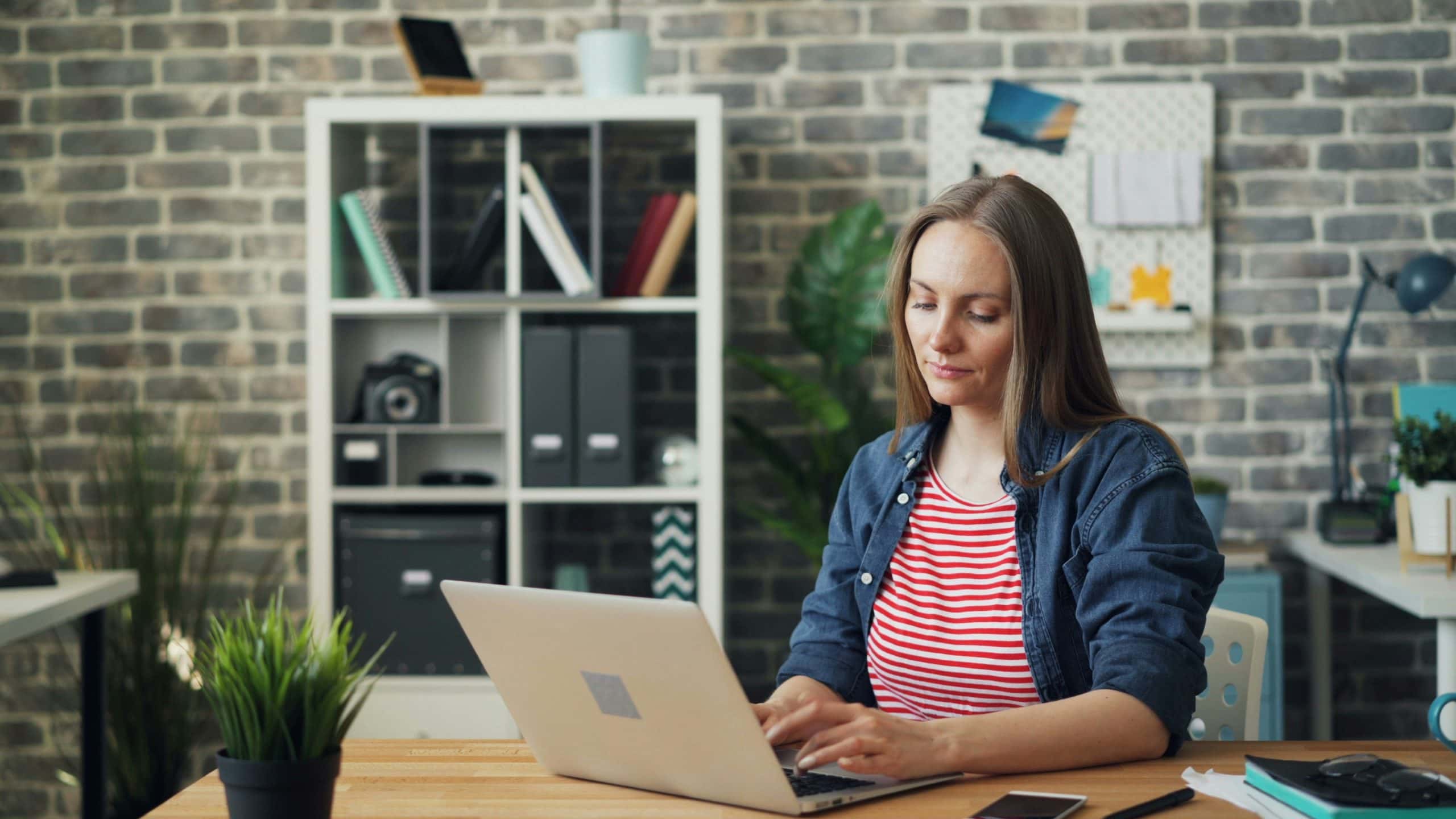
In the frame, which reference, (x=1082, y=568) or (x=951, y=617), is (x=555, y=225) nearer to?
(x=951, y=617)

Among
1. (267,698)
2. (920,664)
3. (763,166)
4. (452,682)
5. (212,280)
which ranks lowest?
(452,682)

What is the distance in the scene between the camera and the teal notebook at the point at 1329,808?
3.33 ft

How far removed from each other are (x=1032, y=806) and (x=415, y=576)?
211 cm

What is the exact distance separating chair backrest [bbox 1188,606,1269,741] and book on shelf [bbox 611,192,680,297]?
1730 mm

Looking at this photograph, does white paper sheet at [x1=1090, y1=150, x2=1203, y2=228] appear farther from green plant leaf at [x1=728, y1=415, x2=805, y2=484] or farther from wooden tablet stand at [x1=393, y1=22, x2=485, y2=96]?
wooden tablet stand at [x1=393, y1=22, x2=485, y2=96]

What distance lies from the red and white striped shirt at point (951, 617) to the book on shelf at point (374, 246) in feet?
6.04

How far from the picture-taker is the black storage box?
9.73ft

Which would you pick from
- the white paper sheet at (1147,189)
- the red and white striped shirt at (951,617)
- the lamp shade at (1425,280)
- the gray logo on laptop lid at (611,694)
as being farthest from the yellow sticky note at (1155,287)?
the gray logo on laptop lid at (611,694)

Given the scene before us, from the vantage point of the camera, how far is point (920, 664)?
60.4 inches

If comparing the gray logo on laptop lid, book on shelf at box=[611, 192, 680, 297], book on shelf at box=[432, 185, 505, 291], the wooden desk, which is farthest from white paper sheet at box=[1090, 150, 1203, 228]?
the gray logo on laptop lid

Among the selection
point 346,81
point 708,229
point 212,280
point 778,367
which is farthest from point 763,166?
point 212,280

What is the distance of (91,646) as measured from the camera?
103 inches

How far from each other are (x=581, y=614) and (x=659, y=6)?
255 cm

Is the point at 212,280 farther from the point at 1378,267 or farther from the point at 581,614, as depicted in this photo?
the point at 1378,267
